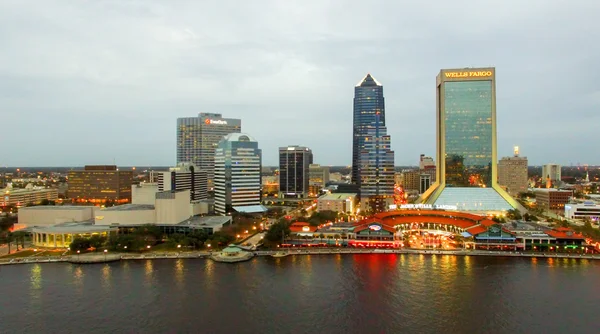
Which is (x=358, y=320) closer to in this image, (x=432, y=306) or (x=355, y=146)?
(x=432, y=306)

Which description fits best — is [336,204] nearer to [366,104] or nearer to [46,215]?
[366,104]

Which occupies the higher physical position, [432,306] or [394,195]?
[394,195]

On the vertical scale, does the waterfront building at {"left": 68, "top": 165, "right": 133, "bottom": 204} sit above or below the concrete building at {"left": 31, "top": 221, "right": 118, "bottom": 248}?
above


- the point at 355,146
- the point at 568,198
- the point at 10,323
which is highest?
the point at 355,146

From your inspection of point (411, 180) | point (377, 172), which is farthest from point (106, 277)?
point (411, 180)

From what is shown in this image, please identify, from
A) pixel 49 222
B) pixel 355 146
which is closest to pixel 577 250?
pixel 49 222

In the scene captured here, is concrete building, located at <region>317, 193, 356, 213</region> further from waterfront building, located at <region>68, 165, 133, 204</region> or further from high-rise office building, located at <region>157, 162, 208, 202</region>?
waterfront building, located at <region>68, 165, 133, 204</region>

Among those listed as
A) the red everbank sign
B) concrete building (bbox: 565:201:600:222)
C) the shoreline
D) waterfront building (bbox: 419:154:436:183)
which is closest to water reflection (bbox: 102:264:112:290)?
the shoreline
